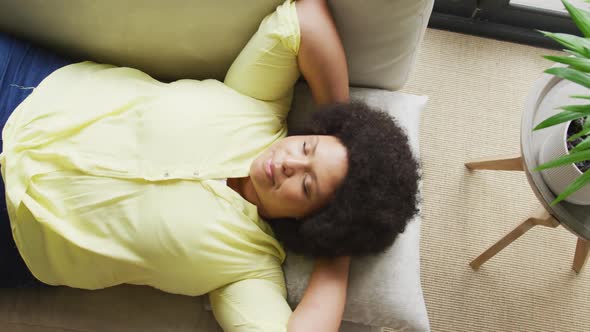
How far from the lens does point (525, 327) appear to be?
1.51 m

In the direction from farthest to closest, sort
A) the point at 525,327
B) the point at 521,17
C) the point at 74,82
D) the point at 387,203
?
the point at 521,17 → the point at 525,327 → the point at 74,82 → the point at 387,203

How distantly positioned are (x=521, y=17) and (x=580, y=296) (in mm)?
984

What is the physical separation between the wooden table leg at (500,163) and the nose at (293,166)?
68 centimetres

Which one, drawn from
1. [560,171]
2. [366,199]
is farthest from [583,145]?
[366,199]

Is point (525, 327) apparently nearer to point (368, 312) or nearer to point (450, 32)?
point (368, 312)

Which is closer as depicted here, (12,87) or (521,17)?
(12,87)

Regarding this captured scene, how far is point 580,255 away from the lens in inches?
58.4

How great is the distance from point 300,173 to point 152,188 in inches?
11.9

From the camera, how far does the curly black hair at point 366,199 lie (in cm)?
100

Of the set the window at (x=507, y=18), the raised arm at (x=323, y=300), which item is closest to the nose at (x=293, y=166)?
the raised arm at (x=323, y=300)

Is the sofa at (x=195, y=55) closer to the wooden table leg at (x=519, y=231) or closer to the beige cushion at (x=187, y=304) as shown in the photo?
the beige cushion at (x=187, y=304)

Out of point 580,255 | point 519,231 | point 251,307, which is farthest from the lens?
point 580,255

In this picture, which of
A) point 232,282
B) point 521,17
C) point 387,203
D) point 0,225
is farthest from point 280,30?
point 521,17

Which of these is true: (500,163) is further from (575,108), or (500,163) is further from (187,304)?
(187,304)
